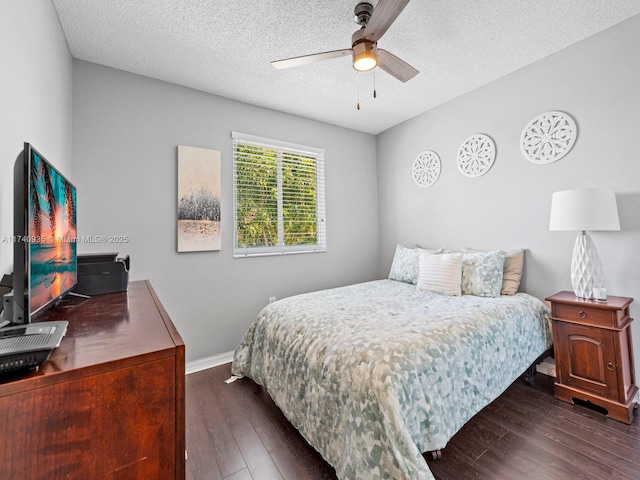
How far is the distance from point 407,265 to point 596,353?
5.19ft

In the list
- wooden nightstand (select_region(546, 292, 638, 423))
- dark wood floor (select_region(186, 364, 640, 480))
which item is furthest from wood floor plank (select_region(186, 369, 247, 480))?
wooden nightstand (select_region(546, 292, 638, 423))

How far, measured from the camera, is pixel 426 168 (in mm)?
3359

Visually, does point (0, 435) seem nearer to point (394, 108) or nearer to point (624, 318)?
point (624, 318)

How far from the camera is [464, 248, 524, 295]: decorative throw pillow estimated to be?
248 centimetres

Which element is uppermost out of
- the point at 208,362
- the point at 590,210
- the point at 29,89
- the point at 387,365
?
the point at 29,89

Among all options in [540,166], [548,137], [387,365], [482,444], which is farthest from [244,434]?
[548,137]

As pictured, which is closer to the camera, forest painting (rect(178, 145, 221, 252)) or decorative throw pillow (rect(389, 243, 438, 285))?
forest painting (rect(178, 145, 221, 252))

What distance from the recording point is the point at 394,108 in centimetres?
322

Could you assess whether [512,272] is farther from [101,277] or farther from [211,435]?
[101,277]

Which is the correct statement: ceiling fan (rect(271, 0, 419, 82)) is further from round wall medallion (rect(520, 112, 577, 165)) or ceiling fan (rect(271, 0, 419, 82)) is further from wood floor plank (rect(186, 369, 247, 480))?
wood floor plank (rect(186, 369, 247, 480))

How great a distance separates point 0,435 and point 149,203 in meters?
2.19

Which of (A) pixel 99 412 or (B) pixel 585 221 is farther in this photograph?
(B) pixel 585 221

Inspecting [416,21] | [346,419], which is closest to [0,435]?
[346,419]

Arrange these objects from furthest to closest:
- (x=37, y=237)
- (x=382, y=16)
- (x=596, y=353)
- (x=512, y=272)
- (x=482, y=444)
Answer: (x=512, y=272), (x=596, y=353), (x=482, y=444), (x=382, y=16), (x=37, y=237)
